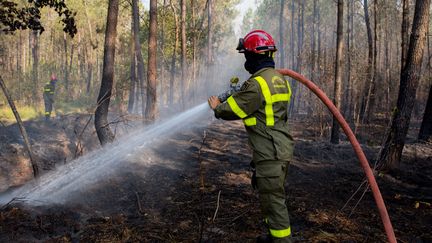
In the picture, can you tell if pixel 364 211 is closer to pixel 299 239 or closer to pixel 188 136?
pixel 299 239

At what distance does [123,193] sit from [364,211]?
3.87 m

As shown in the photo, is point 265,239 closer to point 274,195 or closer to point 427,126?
point 274,195

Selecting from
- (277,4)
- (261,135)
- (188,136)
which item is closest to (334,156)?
(188,136)

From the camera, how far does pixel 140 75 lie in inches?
682

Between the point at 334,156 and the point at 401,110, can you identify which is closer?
the point at 401,110

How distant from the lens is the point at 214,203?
4969mm

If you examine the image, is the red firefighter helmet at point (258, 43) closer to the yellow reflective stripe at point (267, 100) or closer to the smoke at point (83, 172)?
the yellow reflective stripe at point (267, 100)

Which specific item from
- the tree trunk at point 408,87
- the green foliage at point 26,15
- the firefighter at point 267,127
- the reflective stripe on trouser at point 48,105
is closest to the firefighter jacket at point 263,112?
the firefighter at point 267,127

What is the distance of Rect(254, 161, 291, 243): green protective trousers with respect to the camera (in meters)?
3.08

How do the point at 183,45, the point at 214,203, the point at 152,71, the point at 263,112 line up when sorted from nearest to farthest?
the point at 263,112 → the point at 214,203 → the point at 152,71 → the point at 183,45

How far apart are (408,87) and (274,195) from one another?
5.34 meters

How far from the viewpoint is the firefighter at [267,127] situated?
3.04 metres

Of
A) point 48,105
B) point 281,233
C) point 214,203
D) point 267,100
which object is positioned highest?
point 267,100

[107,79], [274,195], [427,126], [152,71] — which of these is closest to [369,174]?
[274,195]
